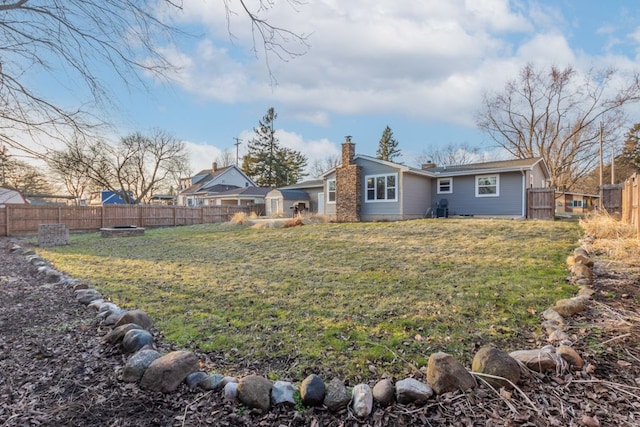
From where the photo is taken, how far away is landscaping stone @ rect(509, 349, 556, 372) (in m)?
2.21

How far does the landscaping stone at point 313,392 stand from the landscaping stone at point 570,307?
2581 millimetres

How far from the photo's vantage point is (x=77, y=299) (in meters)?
4.18

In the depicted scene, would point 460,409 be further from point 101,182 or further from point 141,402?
point 101,182

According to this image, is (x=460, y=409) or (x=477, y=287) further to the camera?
(x=477, y=287)

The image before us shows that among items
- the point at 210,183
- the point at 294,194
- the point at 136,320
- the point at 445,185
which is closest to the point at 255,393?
the point at 136,320

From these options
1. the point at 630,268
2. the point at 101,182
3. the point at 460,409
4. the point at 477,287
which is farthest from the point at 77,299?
the point at 630,268

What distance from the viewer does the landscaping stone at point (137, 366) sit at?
7.50ft

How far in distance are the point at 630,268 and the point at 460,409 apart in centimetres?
461

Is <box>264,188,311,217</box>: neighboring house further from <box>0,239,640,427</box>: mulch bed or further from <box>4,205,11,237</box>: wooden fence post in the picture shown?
<box>0,239,640,427</box>: mulch bed

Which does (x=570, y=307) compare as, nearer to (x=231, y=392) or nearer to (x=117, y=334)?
(x=231, y=392)

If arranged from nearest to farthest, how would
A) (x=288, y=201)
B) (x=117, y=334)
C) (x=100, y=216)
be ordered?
(x=117, y=334)
(x=100, y=216)
(x=288, y=201)

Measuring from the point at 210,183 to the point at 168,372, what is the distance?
3295 centimetres

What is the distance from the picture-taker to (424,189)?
1614cm

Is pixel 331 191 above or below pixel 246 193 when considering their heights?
below
